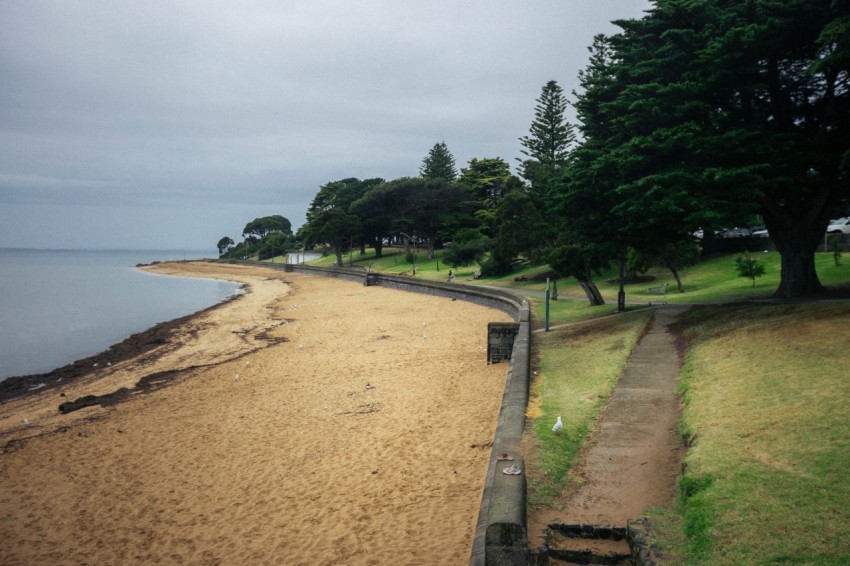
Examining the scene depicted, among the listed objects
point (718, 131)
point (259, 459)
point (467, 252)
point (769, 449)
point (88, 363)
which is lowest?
point (88, 363)

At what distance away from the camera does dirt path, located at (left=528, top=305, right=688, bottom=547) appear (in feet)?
20.5

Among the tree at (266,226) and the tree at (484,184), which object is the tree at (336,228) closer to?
the tree at (484,184)

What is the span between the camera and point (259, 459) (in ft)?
36.4

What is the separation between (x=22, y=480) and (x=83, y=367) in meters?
13.5

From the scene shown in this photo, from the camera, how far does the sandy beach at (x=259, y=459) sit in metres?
8.10

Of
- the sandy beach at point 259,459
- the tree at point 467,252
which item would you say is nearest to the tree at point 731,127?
the sandy beach at point 259,459

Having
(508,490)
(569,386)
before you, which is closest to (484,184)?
(569,386)

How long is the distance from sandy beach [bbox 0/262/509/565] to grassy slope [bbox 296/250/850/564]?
198cm

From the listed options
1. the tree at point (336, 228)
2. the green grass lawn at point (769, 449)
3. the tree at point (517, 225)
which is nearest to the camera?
the green grass lawn at point (769, 449)

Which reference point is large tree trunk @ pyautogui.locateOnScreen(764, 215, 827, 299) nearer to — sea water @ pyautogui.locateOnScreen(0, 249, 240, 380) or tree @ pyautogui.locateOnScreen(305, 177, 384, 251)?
sea water @ pyautogui.locateOnScreen(0, 249, 240, 380)

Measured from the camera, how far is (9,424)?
581 inches

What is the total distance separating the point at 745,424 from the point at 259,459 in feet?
29.4

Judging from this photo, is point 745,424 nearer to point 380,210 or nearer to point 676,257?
point 676,257

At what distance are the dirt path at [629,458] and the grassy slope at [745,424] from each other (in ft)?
0.91
